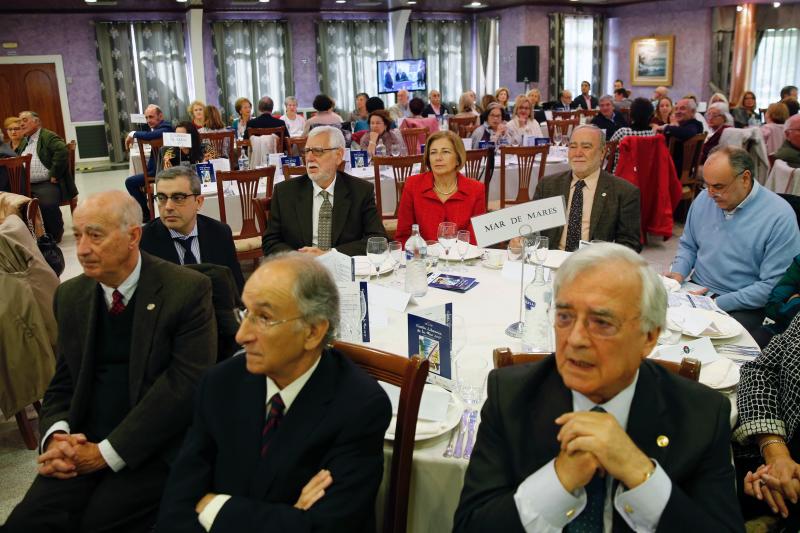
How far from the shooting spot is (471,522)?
1.39 metres

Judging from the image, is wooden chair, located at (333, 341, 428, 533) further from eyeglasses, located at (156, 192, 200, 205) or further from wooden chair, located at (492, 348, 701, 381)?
eyeglasses, located at (156, 192, 200, 205)

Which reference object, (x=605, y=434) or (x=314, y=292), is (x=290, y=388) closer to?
(x=314, y=292)

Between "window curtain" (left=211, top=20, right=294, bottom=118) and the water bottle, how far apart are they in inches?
515

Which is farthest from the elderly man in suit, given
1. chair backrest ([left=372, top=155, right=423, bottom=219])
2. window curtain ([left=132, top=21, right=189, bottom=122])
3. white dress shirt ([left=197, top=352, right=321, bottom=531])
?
window curtain ([left=132, top=21, right=189, bottom=122])

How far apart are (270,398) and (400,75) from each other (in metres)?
13.5

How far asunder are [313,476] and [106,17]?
45.3 ft

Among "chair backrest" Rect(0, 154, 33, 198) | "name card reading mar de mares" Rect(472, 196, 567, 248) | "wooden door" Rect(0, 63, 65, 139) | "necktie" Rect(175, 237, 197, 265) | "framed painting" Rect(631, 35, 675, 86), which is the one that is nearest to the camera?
"name card reading mar de mares" Rect(472, 196, 567, 248)

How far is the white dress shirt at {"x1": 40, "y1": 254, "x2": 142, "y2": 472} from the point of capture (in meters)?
1.99

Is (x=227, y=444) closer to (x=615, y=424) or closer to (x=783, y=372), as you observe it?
(x=615, y=424)

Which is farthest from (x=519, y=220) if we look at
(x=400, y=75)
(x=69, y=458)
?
(x=400, y=75)

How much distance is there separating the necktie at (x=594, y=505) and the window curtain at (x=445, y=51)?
50.2 ft

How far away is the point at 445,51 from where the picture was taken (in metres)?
16.2

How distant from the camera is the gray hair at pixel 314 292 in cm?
158

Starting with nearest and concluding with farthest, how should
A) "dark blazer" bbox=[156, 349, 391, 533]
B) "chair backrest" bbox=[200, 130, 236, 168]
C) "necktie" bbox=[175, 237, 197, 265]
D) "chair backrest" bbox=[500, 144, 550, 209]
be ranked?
1. "dark blazer" bbox=[156, 349, 391, 533]
2. "necktie" bbox=[175, 237, 197, 265]
3. "chair backrest" bbox=[500, 144, 550, 209]
4. "chair backrest" bbox=[200, 130, 236, 168]
